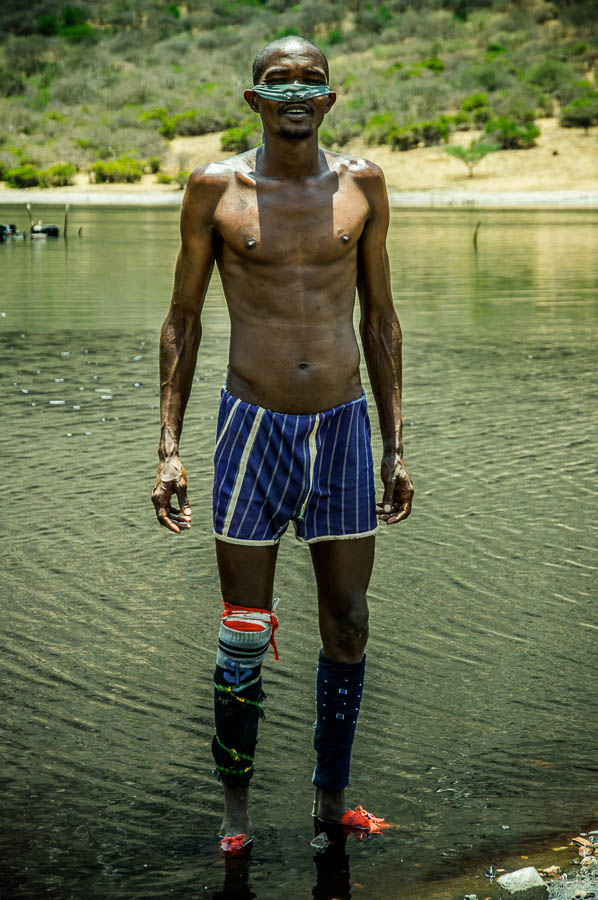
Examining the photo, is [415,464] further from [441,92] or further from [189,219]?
[441,92]

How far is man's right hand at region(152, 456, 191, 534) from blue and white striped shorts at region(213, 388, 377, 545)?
0.36 ft

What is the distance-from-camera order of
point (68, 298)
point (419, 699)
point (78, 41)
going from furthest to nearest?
point (78, 41)
point (68, 298)
point (419, 699)

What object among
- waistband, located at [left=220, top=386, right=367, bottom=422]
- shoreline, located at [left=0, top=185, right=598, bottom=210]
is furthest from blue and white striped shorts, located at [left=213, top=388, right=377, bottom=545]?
shoreline, located at [left=0, top=185, right=598, bottom=210]

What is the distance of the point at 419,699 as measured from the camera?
412 centimetres

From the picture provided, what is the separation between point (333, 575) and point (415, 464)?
14.7 ft

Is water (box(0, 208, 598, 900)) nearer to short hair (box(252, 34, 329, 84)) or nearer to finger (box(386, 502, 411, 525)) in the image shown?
finger (box(386, 502, 411, 525))

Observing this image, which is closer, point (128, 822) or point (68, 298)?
point (128, 822)

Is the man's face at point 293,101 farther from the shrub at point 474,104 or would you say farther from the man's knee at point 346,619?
the shrub at point 474,104

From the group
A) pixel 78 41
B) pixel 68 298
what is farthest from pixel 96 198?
pixel 78 41

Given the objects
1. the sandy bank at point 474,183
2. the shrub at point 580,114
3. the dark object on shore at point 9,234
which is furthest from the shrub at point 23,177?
the dark object on shore at point 9,234

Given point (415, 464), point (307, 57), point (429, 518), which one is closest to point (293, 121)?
point (307, 57)

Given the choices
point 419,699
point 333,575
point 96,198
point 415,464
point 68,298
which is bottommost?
point 96,198

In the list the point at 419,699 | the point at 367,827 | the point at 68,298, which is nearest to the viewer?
the point at 367,827

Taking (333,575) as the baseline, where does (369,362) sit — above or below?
above
